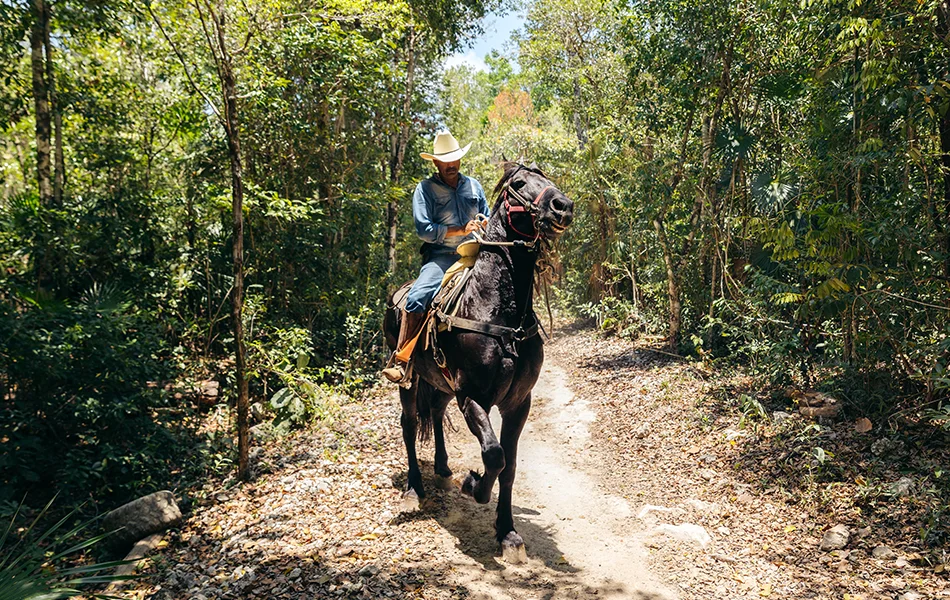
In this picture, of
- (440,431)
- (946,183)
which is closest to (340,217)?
(440,431)

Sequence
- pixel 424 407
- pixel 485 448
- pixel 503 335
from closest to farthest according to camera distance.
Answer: pixel 485 448
pixel 503 335
pixel 424 407

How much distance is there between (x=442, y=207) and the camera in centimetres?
572

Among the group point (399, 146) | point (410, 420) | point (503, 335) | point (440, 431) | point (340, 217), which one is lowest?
point (440, 431)

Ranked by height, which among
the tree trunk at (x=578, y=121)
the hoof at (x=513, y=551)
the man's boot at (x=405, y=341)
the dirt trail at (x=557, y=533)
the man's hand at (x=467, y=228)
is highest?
the tree trunk at (x=578, y=121)

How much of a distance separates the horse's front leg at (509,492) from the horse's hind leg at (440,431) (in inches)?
53.5

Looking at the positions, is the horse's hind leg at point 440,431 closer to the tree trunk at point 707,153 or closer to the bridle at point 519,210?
the bridle at point 519,210

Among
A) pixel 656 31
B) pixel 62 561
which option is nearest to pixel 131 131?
pixel 62 561

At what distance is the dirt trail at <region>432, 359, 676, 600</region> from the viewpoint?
4.45 meters

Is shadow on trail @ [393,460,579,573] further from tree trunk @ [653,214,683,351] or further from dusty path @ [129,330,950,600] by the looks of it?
tree trunk @ [653,214,683,351]

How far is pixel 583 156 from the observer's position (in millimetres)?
16453

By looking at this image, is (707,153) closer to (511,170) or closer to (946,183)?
(946,183)

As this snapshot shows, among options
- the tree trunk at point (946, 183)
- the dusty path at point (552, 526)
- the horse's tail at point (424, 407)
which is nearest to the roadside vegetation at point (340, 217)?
the tree trunk at point (946, 183)

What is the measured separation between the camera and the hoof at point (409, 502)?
5.87m

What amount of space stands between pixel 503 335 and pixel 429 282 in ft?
4.18
